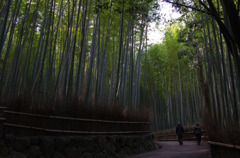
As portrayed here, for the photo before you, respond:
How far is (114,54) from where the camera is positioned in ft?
36.6

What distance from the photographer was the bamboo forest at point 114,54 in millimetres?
3982

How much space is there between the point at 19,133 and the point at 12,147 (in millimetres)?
570

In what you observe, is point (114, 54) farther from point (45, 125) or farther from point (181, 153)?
point (45, 125)

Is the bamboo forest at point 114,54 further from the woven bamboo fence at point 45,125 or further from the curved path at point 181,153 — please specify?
the curved path at point 181,153

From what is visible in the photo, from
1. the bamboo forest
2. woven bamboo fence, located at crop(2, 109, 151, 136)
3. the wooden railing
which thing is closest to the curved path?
the bamboo forest

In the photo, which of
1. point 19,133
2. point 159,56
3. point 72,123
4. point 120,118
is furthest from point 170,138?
point 19,133

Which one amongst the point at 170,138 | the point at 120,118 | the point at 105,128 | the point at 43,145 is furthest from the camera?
the point at 170,138

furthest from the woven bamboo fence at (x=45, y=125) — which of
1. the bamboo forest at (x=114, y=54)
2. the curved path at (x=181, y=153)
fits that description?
the curved path at (x=181, y=153)

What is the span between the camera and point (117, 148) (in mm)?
4871

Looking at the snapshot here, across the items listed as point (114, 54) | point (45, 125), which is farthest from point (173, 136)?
point (45, 125)

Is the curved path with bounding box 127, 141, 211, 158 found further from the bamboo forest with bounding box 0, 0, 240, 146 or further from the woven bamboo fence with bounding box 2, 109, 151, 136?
the woven bamboo fence with bounding box 2, 109, 151, 136

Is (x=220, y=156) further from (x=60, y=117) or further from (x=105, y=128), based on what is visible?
(x=60, y=117)

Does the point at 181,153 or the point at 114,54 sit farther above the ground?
the point at 114,54

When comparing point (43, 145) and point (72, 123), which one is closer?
point (43, 145)
